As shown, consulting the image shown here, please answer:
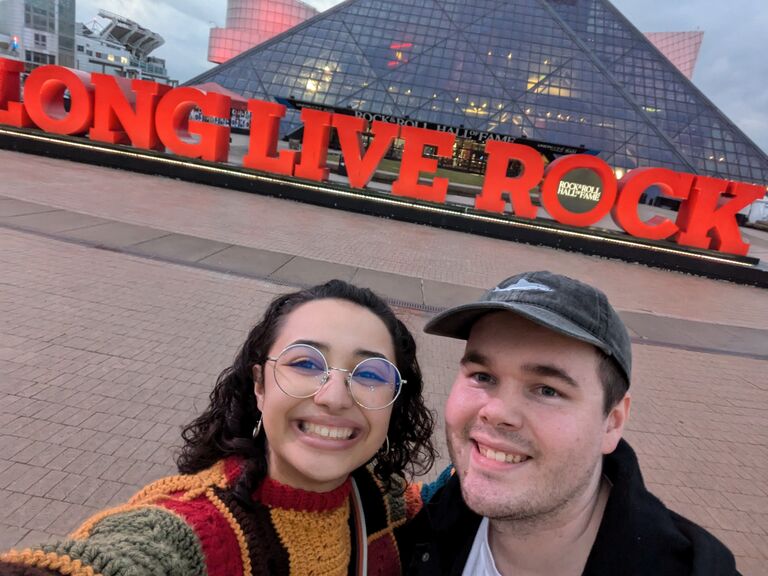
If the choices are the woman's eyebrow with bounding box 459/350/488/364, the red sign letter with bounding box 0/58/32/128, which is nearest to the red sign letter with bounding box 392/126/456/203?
the red sign letter with bounding box 0/58/32/128

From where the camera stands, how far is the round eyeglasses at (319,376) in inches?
61.4

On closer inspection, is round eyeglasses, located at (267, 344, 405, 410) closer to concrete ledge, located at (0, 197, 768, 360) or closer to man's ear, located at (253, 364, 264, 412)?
man's ear, located at (253, 364, 264, 412)

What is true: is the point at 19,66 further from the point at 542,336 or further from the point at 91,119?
the point at 542,336

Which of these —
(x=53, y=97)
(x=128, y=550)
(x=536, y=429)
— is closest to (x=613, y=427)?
(x=536, y=429)

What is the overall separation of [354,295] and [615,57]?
46.7 meters

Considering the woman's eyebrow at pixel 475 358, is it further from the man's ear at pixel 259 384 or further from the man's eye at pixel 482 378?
the man's ear at pixel 259 384

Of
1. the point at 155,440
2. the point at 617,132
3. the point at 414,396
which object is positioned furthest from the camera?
the point at 617,132

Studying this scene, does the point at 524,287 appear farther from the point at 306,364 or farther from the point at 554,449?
the point at 306,364

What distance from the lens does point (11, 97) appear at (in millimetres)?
16750

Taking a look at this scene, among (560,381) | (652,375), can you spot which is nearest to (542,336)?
(560,381)

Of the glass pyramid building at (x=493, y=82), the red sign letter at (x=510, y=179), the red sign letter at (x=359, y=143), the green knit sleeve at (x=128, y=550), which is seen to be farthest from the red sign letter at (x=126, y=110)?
the glass pyramid building at (x=493, y=82)

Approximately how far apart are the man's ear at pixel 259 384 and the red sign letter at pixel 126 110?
1632 centimetres

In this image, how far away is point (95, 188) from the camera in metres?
12.1

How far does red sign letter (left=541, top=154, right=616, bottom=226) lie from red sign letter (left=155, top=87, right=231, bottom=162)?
1016 cm
